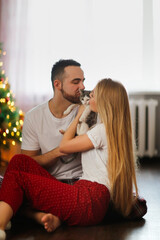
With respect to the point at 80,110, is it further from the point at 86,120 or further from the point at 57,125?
the point at 57,125

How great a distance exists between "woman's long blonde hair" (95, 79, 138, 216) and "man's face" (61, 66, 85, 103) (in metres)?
0.31

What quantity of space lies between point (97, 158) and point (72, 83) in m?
0.52

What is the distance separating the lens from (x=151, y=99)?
4875 millimetres

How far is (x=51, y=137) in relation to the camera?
98.2 inches

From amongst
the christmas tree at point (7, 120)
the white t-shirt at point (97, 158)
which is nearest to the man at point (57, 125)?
the white t-shirt at point (97, 158)

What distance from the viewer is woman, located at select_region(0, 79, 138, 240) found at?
202 centimetres

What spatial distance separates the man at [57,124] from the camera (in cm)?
247

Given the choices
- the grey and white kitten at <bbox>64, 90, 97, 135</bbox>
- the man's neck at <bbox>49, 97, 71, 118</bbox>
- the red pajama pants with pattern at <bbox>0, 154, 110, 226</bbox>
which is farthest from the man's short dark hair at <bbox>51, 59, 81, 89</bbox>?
the red pajama pants with pattern at <bbox>0, 154, 110, 226</bbox>

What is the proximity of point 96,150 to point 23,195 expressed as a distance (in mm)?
433

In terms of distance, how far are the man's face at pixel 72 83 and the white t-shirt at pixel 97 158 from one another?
14.0 inches

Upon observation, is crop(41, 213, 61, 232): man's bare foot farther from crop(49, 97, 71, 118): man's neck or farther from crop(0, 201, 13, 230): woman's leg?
crop(49, 97, 71, 118): man's neck

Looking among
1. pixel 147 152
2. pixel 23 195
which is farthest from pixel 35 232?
pixel 147 152

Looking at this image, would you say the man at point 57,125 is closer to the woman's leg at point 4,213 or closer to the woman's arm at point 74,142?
the woman's arm at point 74,142

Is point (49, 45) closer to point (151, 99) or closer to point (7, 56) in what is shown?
point (7, 56)
